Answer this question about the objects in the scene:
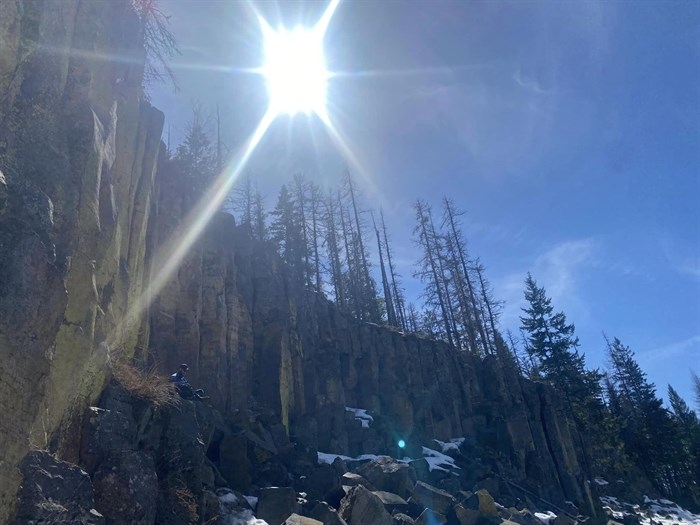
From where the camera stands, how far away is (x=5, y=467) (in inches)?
257

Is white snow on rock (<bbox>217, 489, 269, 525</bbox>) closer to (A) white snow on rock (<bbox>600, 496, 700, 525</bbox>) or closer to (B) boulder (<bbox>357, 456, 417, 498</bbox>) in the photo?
(B) boulder (<bbox>357, 456, 417, 498</bbox>)

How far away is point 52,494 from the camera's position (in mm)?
7262

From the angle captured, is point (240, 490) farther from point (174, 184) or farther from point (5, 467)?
point (174, 184)

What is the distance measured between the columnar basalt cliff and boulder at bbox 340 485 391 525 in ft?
21.2

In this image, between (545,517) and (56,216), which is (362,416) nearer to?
(545,517)

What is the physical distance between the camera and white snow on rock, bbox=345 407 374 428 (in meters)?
27.7

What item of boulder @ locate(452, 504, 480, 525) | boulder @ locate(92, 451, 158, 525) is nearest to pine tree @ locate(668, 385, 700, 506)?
boulder @ locate(452, 504, 480, 525)

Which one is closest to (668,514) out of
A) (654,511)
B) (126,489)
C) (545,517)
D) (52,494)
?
(654,511)

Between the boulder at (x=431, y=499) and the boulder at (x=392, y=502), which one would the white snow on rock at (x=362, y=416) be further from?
the boulder at (x=392, y=502)

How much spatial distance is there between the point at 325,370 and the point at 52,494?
21.6 m

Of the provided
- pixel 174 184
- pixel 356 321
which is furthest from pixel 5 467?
pixel 356 321

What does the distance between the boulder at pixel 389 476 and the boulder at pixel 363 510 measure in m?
3.60

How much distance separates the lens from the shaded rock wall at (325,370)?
836 inches

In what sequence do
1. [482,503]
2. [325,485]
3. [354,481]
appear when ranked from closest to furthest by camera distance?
[325,485] < [354,481] < [482,503]
